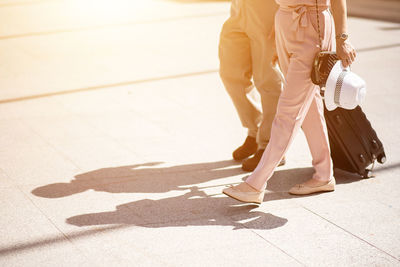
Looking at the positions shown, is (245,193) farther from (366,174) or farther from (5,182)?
(5,182)

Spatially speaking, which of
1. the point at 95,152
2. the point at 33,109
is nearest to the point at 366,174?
the point at 95,152

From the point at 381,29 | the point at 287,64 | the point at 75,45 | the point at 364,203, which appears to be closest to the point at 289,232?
the point at 364,203

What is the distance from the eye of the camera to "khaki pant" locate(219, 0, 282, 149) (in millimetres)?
5359

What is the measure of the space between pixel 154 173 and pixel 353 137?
151 cm

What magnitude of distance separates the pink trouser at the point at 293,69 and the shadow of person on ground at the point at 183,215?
224 mm

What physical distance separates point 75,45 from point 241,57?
5.12 meters

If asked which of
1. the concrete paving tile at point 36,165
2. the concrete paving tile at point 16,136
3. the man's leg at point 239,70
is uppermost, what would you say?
the man's leg at point 239,70

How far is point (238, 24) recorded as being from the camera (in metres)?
5.48

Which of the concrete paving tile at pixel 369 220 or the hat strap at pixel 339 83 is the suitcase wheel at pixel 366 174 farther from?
the hat strap at pixel 339 83

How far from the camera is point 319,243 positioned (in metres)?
4.37

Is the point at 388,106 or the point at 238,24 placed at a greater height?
the point at 238,24

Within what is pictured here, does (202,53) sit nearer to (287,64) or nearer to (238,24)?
(238,24)

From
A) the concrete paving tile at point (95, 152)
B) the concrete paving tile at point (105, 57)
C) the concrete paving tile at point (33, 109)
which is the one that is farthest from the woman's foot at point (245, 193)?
the concrete paving tile at point (105, 57)

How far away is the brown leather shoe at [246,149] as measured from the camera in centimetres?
584
